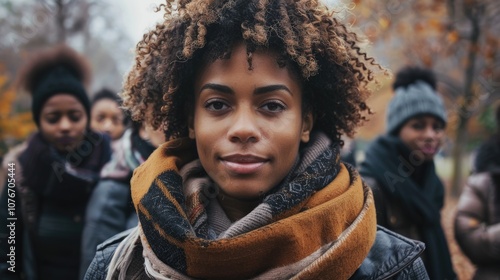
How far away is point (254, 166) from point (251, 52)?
43cm

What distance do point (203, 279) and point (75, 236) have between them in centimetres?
196

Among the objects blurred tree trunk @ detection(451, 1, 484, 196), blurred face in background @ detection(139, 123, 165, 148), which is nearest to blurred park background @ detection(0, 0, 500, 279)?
blurred tree trunk @ detection(451, 1, 484, 196)

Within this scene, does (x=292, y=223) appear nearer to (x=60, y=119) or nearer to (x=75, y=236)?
(x=75, y=236)

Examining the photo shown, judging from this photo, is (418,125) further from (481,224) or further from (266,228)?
(266,228)

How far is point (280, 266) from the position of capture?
1770 mm

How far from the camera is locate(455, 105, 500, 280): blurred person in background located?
356 cm

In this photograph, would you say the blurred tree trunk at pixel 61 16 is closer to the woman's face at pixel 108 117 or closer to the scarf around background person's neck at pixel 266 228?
the woman's face at pixel 108 117

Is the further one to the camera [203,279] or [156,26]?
[156,26]

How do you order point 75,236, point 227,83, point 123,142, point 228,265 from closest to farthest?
point 228,265 → point 227,83 → point 75,236 → point 123,142

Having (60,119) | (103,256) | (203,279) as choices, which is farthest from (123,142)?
(203,279)

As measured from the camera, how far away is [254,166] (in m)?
1.89

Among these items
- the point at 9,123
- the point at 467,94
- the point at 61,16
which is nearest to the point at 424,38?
the point at 467,94

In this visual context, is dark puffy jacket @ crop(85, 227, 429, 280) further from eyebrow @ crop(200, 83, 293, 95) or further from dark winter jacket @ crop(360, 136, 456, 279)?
dark winter jacket @ crop(360, 136, 456, 279)

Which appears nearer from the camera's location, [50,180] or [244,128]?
[244,128]
